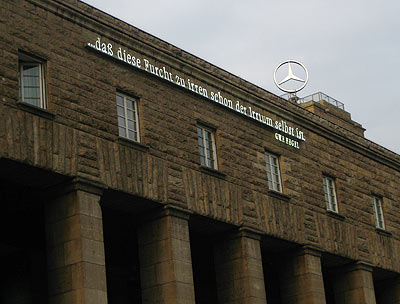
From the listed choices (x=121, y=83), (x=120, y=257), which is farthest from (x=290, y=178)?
(x=121, y=83)

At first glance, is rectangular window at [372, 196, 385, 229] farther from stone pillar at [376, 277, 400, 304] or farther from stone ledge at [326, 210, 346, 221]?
stone ledge at [326, 210, 346, 221]

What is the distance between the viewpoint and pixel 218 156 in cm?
3425

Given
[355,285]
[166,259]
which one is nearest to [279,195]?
[355,285]

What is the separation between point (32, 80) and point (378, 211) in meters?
21.5

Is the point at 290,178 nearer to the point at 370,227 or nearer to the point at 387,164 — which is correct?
the point at 370,227

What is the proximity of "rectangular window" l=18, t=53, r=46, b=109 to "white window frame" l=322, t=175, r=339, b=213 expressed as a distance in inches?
639

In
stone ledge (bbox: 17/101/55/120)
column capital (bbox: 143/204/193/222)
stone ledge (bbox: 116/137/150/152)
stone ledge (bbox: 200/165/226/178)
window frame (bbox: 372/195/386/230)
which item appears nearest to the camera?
stone ledge (bbox: 17/101/55/120)

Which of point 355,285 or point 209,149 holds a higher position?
point 209,149

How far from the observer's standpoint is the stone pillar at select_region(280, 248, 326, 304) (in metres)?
37.0

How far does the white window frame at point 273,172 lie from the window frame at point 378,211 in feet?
25.6

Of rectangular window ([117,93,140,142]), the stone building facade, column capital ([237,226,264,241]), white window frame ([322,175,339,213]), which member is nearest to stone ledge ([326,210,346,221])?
the stone building facade

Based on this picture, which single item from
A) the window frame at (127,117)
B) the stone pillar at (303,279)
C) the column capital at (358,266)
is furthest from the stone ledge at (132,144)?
the column capital at (358,266)

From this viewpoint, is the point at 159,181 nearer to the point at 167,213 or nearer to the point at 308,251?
the point at 167,213

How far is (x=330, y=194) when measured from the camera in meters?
→ 40.5
